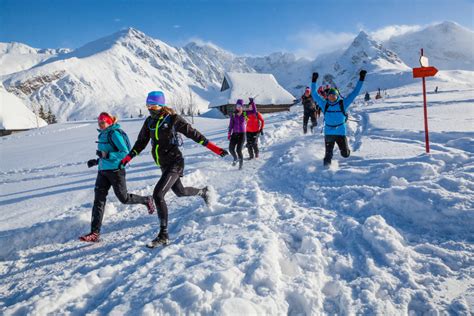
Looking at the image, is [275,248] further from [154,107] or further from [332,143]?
[332,143]

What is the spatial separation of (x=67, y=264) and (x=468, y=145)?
26.6 feet

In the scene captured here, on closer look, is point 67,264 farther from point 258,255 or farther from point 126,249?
point 258,255

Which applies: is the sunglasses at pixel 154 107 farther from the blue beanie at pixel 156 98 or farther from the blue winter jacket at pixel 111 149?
the blue winter jacket at pixel 111 149

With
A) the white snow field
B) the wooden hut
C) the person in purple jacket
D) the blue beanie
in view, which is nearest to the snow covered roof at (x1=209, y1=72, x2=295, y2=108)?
the wooden hut

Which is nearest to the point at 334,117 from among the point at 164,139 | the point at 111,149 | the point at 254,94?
the point at 164,139

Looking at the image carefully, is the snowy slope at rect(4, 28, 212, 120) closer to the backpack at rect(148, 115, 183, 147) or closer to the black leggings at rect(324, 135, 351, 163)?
the black leggings at rect(324, 135, 351, 163)

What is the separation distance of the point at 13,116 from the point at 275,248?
71.0 m

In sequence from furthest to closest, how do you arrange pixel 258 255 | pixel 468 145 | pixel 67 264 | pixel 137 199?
1. pixel 468 145
2. pixel 137 199
3. pixel 67 264
4. pixel 258 255

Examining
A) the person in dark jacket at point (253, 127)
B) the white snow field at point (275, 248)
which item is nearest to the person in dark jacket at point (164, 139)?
the white snow field at point (275, 248)

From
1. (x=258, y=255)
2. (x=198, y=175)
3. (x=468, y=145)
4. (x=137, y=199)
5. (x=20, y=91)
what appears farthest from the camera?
(x=20, y=91)

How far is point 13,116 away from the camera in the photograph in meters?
59.2

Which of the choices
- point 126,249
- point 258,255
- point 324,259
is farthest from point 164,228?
point 324,259

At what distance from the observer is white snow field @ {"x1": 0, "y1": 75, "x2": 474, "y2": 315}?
9.43ft

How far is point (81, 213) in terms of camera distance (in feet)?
18.4
